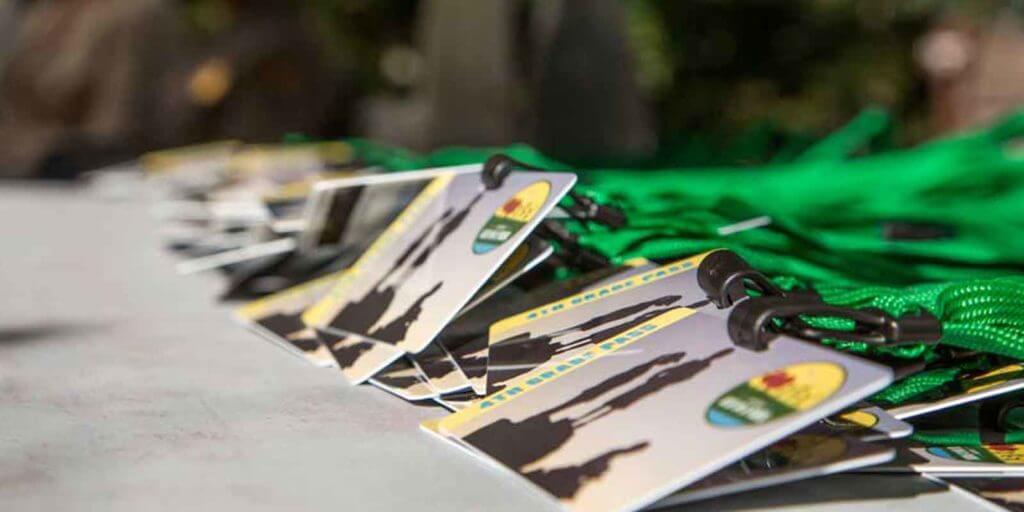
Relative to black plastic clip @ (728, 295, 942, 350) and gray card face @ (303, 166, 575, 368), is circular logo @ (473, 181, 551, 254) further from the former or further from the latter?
black plastic clip @ (728, 295, 942, 350)

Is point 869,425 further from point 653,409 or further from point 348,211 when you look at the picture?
point 348,211

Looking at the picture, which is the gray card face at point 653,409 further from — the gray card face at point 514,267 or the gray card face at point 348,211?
the gray card face at point 348,211

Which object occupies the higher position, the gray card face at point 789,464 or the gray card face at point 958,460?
the gray card face at point 789,464

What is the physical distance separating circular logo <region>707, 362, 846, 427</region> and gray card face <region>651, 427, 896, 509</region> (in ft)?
0.08

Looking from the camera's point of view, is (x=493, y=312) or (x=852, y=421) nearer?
(x=852, y=421)

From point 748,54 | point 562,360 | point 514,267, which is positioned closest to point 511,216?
point 514,267

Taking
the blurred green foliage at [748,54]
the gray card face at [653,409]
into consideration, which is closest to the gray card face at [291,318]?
the gray card face at [653,409]

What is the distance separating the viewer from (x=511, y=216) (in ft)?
2.22

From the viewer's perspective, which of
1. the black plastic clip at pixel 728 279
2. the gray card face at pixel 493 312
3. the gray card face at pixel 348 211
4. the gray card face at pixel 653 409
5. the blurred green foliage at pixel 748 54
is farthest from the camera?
the blurred green foliage at pixel 748 54

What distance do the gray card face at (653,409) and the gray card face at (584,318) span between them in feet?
0.10

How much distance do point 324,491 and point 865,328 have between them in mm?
231

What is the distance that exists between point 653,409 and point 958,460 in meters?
0.14

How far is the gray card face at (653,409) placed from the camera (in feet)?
1.44

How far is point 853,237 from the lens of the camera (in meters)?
1.10
